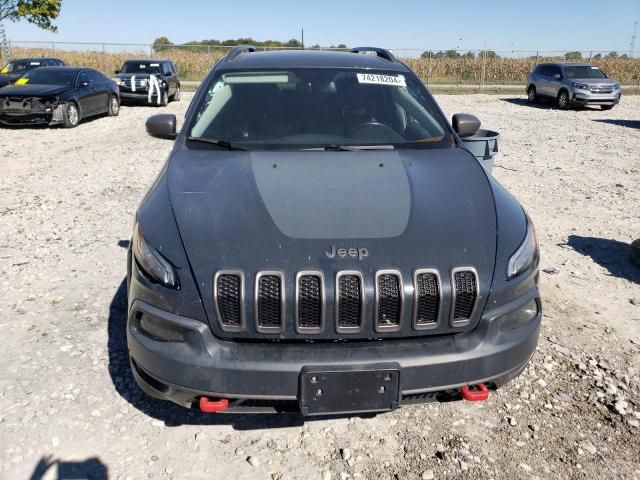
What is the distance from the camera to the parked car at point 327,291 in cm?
229

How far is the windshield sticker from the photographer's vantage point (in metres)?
3.95

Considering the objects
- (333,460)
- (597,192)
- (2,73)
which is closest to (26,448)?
(333,460)

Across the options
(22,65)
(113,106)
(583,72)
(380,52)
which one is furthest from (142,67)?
(380,52)

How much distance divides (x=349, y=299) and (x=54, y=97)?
42.5 feet

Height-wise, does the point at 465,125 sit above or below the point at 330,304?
above

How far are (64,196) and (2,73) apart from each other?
14.0 m

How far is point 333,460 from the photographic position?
270 cm

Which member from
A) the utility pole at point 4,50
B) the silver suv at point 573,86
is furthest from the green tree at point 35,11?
the silver suv at point 573,86

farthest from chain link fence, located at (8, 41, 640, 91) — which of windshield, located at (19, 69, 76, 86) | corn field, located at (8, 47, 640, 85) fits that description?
windshield, located at (19, 69, 76, 86)

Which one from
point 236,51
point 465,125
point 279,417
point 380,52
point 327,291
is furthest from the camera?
point 380,52

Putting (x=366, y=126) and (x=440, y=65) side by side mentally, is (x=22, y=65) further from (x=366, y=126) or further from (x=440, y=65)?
(x=440, y=65)

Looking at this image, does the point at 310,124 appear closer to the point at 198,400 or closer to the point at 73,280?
the point at 198,400

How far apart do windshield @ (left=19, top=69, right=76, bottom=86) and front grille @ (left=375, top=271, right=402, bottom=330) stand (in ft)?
45.0

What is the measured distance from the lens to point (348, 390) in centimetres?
229
